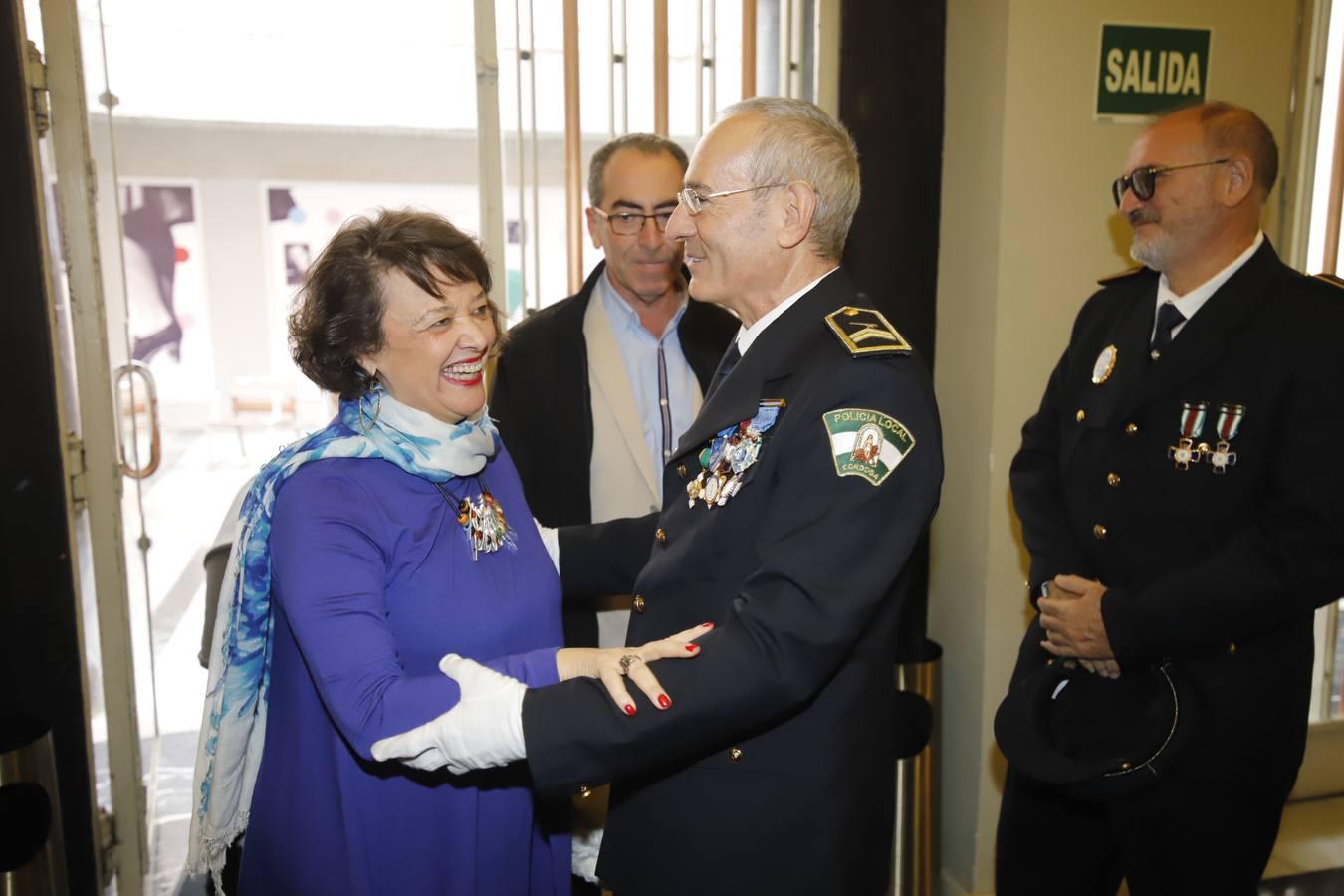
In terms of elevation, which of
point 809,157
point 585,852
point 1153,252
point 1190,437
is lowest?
point 585,852

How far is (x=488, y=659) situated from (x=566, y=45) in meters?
1.90

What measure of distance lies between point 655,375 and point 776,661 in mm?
1308

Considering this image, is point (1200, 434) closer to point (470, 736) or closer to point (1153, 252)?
point (1153, 252)

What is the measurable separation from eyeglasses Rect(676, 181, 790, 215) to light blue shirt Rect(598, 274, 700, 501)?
3.01 feet

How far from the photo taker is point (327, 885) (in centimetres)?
137

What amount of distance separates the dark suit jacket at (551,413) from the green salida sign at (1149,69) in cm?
154

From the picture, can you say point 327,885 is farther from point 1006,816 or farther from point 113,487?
point 113,487

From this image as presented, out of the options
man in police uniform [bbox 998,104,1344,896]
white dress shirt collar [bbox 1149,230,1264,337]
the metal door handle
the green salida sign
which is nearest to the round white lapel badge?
man in police uniform [bbox 998,104,1344,896]

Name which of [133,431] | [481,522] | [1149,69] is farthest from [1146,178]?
[133,431]

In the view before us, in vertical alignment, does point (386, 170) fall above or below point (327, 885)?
above

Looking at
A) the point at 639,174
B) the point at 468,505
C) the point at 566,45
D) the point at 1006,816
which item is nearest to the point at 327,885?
the point at 468,505

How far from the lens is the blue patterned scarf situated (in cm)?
138

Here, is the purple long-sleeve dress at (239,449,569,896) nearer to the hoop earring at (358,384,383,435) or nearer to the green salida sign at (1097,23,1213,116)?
the hoop earring at (358,384,383,435)

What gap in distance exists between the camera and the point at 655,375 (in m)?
2.45
